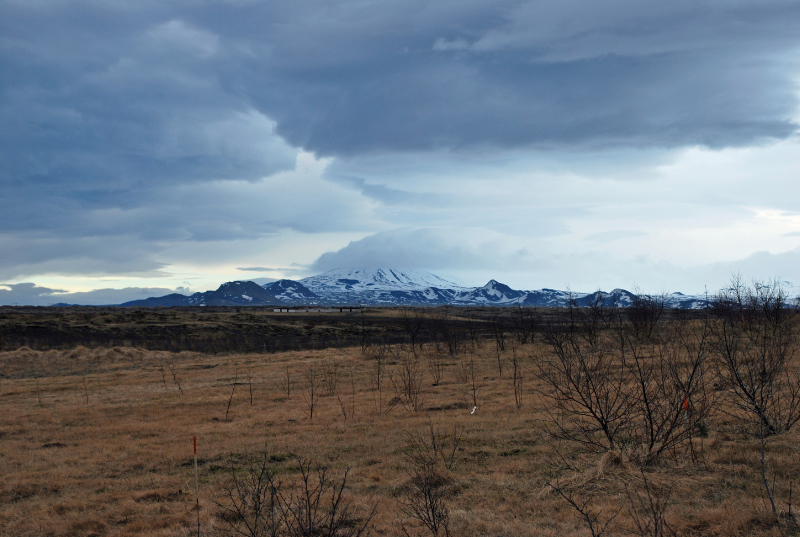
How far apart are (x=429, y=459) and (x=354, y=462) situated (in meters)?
1.74

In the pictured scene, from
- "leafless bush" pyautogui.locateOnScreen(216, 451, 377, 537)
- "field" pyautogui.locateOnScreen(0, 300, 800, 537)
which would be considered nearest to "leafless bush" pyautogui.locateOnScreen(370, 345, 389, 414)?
"field" pyautogui.locateOnScreen(0, 300, 800, 537)

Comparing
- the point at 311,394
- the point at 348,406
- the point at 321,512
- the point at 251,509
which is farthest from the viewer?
the point at 348,406

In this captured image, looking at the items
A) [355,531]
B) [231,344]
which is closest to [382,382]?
[355,531]

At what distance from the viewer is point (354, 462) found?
1119 centimetres

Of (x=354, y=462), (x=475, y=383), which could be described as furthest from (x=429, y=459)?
(x=475, y=383)

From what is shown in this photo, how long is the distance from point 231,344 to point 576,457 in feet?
159

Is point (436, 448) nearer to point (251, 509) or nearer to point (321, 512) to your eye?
point (321, 512)

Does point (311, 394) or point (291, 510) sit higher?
point (291, 510)

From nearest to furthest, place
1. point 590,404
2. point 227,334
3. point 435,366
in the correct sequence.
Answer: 1. point 590,404
2. point 435,366
3. point 227,334

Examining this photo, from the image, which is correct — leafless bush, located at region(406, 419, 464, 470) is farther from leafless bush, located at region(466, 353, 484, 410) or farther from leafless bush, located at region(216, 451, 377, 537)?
leafless bush, located at region(466, 353, 484, 410)

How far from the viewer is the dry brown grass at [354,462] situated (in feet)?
25.3

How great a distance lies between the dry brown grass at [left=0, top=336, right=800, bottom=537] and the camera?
7719mm

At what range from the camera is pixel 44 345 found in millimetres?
49906

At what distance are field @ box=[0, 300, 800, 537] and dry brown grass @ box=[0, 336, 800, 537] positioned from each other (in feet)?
0.14
